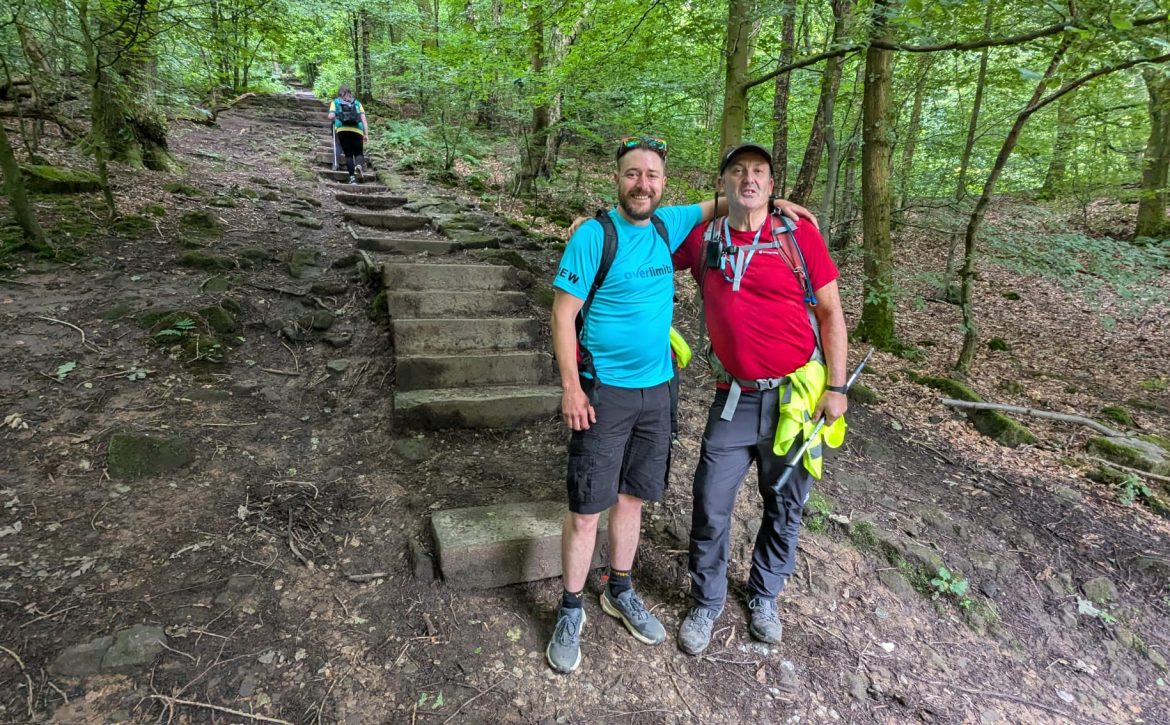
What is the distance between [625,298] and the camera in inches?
90.2

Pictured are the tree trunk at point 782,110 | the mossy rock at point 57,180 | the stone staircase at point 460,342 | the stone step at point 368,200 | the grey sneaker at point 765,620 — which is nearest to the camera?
the grey sneaker at point 765,620

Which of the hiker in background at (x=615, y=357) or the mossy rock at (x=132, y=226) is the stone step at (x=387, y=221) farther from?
the hiker in background at (x=615, y=357)

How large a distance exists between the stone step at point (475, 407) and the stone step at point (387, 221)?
421cm

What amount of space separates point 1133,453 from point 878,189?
11.1ft

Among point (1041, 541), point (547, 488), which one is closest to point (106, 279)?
point (547, 488)

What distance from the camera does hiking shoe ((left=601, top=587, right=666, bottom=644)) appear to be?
8.61 feet

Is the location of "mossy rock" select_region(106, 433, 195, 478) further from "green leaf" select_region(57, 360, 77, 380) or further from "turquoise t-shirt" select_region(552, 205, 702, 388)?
"turquoise t-shirt" select_region(552, 205, 702, 388)

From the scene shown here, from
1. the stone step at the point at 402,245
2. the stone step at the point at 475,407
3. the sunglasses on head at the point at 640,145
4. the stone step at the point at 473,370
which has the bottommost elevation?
the stone step at the point at 475,407

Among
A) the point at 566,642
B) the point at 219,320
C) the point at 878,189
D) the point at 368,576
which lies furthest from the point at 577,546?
the point at 878,189

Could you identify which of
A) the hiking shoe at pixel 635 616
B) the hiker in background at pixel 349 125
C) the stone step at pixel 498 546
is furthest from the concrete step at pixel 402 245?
the hiker in background at pixel 349 125

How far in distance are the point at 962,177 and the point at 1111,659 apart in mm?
6461

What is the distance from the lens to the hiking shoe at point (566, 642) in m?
2.43

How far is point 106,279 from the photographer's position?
4.87m

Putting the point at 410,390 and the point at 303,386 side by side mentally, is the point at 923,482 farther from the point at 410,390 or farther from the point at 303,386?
the point at 303,386
